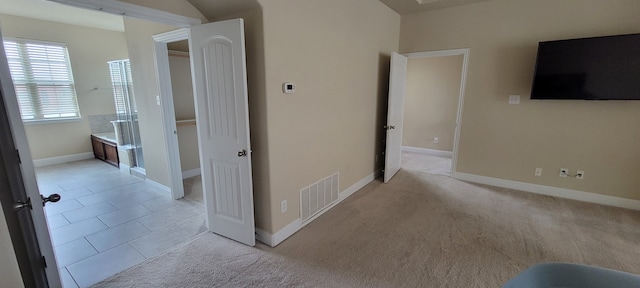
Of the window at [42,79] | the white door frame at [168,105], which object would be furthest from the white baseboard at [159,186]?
the window at [42,79]

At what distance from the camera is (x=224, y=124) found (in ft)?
7.50

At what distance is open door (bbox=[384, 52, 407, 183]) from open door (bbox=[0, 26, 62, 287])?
11.7 feet

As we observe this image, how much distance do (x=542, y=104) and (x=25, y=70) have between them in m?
8.16

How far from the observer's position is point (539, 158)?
366 centimetres

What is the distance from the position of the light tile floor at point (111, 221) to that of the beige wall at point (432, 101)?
454 cm

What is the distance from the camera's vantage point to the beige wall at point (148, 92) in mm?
3328

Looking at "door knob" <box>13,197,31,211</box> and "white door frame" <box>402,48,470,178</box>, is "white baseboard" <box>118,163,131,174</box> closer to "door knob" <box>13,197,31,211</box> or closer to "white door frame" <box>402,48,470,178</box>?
"door knob" <box>13,197,31,211</box>

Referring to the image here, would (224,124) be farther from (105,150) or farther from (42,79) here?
(42,79)

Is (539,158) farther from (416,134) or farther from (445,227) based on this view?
(416,134)

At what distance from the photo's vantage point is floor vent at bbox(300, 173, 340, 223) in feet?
9.07

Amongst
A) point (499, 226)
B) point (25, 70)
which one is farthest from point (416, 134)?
point (25, 70)

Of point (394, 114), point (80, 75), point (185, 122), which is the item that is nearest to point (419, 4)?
point (394, 114)

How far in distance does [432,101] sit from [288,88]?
4303mm

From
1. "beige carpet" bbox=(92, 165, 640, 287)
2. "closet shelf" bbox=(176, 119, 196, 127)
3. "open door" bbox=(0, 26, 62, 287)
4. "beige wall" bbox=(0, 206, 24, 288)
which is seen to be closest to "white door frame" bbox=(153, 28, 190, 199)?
"closet shelf" bbox=(176, 119, 196, 127)
